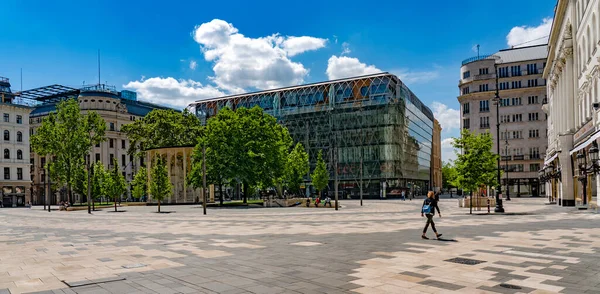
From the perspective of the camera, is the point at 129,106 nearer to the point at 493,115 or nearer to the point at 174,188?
the point at 174,188

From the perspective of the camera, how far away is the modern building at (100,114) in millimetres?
105000

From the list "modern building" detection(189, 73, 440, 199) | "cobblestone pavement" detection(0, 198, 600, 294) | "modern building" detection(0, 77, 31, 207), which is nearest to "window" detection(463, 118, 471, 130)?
"modern building" detection(189, 73, 440, 199)

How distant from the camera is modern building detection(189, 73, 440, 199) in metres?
89.5

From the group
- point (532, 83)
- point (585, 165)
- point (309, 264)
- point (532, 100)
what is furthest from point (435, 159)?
point (309, 264)

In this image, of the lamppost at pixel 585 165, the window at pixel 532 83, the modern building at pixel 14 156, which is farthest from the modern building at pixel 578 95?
the modern building at pixel 14 156

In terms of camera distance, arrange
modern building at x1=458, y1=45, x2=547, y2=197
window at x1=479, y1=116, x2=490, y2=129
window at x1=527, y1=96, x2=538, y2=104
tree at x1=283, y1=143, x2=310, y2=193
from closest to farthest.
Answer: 1. tree at x1=283, y1=143, x2=310, y2=193
2. modern building at x1=458, y1=45, x2=547, y2=197
3. window at x1=527, y1=96, x2=538, y2=104
4. window at x1=479, y1=116, x2=490, y2=129

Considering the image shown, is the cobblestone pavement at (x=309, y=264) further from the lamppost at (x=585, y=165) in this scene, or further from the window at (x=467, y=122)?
the window at (x=467, y=122)

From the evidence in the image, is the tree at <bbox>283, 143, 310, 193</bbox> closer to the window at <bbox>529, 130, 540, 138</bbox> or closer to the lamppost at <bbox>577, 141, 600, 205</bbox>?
the lamppost at <bbox>577, 141, 600, 205</bbox>

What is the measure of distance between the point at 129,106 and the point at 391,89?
6521 centimetres

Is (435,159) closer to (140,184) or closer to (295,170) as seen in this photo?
(295,170)

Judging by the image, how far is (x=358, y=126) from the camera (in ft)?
301

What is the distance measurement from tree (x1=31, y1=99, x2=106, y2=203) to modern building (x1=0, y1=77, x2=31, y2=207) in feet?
86.5

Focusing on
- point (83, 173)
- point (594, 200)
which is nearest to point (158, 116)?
point (83, 173)

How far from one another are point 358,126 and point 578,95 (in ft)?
175
